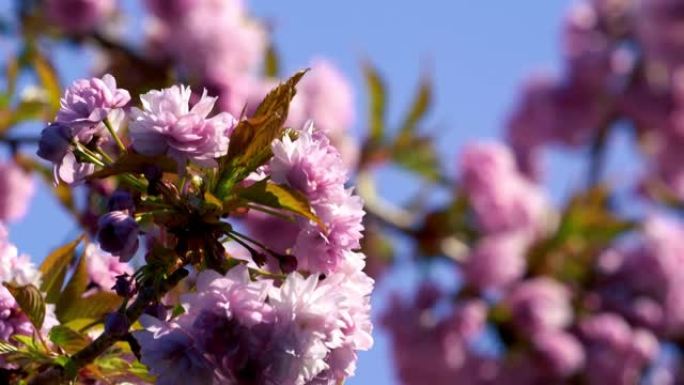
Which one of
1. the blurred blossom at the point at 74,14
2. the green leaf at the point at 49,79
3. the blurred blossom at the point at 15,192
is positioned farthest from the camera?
the blurred blossom at the point at 74,14

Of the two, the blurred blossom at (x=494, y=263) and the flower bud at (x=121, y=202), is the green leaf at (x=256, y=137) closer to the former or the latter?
the flower bud at (x=121, y=202)

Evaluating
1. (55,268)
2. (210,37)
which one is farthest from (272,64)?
(55,268)

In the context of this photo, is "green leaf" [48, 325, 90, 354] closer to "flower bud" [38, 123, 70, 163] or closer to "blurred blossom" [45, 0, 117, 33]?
"flower bud" [38, 123, 70, 163]

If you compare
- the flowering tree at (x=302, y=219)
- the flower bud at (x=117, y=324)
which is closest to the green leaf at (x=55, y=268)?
the flowering tree at (x=302, y=219)

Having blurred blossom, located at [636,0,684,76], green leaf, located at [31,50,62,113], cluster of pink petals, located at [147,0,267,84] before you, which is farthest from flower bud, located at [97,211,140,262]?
blurred blossom, located at [636,0,684,76]

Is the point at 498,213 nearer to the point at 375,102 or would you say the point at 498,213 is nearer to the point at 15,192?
the point at 375,102
